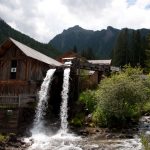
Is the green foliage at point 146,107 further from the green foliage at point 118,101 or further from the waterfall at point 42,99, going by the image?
the waterfall at point 42,99

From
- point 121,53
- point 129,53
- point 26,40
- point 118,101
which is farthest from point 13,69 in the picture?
point 26,40

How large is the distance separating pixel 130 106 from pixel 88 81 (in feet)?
42.9

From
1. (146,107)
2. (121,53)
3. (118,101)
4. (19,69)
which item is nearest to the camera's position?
(118,101)

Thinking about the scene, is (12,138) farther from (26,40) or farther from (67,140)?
(26,40)

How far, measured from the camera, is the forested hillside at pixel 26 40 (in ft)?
517

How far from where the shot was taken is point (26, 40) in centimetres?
16325

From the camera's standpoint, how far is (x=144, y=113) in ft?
122

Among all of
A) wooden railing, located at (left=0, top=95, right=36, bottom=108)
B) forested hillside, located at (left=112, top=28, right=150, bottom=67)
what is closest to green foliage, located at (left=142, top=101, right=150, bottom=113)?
wooden railing, located at (left=0, top=95, right=36, bottom=108)

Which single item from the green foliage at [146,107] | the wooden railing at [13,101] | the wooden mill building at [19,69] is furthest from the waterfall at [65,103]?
the green foliage at [146,107]

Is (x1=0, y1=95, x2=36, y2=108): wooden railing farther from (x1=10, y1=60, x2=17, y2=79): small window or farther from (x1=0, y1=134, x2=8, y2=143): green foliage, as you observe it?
(x1=10, y1=60, x2=17, y2=79): small window

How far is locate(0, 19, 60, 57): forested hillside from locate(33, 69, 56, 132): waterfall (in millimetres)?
114164

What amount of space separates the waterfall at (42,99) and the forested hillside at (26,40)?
4495 inches

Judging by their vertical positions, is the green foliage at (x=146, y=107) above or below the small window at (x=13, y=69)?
below

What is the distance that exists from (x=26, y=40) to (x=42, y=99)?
128m
